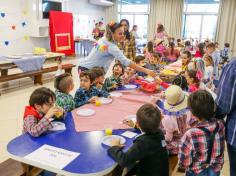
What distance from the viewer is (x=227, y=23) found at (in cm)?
1012

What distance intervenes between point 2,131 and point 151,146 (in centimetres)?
241

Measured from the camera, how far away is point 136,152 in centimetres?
133

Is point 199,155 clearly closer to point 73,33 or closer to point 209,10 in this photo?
point 73,33

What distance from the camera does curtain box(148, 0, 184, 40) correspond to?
10.8 m

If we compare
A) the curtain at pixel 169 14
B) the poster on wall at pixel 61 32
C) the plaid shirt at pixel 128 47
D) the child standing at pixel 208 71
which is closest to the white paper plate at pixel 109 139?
the child standing at pixel 208 71

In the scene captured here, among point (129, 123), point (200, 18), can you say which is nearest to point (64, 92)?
point (129, 123)

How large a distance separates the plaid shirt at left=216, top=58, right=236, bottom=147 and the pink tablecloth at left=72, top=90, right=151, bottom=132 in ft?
2.25

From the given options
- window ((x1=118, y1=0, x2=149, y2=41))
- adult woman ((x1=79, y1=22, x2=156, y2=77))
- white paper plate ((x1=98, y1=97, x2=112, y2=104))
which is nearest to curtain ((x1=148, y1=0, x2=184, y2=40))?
window ((x1=118, y1=0, x2=149, y2=41))

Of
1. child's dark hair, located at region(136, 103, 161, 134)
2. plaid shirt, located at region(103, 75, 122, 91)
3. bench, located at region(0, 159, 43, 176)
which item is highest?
child's dark hair, located at region(136, 103, 161, 134)

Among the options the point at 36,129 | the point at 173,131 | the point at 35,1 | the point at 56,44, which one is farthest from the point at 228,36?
the point at 36,129

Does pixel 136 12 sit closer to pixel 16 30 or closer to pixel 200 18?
pixel 200 18

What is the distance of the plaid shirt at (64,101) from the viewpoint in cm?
213

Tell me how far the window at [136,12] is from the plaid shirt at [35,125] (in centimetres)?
1085

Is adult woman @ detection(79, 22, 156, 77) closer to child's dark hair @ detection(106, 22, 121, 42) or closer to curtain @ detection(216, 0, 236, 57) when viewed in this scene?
child's dark hair @ detection(106, 22, 121, 42)
